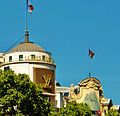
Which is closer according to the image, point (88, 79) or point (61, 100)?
point (61, 100)

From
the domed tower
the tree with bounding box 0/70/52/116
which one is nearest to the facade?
the domed tower

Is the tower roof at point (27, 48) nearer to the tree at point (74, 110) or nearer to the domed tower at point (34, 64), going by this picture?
the domed tower at point (34, 64)

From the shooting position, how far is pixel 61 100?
159000 millimetres

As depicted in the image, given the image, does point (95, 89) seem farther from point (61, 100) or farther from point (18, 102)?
point (18, 102)

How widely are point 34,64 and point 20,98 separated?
145ft

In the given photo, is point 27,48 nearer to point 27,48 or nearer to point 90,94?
point 27,48

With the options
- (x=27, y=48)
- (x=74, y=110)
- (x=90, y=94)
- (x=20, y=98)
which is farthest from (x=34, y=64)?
(x=20, y=98)

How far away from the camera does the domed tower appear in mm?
146500

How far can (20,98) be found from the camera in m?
103

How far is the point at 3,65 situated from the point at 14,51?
4290 mm

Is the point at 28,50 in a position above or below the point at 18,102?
above

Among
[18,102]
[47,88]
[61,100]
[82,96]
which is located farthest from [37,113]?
[82,96]

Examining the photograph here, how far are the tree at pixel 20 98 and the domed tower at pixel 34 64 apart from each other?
37795 millimetres

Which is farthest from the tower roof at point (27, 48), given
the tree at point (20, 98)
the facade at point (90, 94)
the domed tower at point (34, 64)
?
the tree at point (20, 98)
